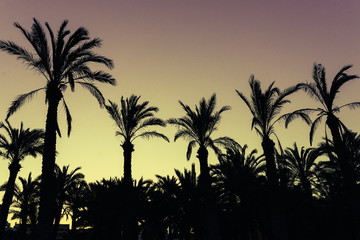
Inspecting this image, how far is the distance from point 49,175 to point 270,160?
12.3 metres

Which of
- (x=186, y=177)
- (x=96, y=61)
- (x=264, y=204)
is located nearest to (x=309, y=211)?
(x=264, y=204)

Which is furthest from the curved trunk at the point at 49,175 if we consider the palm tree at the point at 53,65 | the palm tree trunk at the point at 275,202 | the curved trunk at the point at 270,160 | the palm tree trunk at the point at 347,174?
the palm tree trunk at the point at 347,174

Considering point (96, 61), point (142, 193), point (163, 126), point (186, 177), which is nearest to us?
point (96, 61)

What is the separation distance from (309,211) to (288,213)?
99.1 inches

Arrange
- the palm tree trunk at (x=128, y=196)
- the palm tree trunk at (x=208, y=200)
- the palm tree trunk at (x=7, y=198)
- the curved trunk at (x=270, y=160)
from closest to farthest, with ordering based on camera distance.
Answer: the curved trunk at (x=270, y=160)
the palm tree trunk at (x=128, y=196)
the palm tree trunk at (x=208, y=200)
the palm tree trunk at (x=7, y=198)

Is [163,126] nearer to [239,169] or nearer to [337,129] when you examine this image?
[239,169]

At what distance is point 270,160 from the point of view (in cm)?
1911

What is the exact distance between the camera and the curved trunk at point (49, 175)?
1281 cm

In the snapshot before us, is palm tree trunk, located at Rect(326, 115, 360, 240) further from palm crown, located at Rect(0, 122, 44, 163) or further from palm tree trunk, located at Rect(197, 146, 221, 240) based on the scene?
palm crown, located at Rect(0, 122, 44, 163)

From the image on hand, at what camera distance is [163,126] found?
23844 millimetres

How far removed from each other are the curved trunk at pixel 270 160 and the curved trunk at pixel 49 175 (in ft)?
39.3

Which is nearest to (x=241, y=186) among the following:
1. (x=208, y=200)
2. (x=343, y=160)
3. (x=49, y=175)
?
(x=208, y=200)

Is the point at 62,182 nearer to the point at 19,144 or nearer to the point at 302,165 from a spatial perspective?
the point at 19,144

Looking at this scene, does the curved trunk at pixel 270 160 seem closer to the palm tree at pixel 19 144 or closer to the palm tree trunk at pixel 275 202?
the palm tree trunk at pixel 275 202
